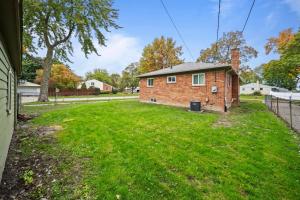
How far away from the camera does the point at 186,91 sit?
47.0 feet

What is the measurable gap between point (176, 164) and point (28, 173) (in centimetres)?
306

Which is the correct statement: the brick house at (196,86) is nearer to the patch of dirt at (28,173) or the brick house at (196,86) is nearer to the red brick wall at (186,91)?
the red brick wall at (186,91)

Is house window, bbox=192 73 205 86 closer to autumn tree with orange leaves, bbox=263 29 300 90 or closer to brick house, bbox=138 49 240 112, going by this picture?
brick house, bbox=138 49 240 112

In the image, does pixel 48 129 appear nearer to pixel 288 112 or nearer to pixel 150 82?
pixel 150 82

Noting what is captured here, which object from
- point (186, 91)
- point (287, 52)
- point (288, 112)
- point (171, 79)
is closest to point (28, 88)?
point (171, 79)

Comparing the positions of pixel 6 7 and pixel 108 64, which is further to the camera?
pixel 108 64

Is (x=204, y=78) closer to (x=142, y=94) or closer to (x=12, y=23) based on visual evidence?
(x=142, y=94)

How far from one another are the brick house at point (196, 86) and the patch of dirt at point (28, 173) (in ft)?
33.5

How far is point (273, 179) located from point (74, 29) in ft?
71.5

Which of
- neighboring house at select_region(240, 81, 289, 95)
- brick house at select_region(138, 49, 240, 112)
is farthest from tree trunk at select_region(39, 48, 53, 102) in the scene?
neighboring house at select_region(240, 81, 289, 95)

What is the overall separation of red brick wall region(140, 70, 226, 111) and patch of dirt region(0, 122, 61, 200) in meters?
10.2

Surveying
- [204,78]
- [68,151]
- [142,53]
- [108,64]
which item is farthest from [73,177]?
[108,64]

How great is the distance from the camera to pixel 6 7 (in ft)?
7.43

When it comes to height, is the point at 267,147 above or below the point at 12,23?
below
